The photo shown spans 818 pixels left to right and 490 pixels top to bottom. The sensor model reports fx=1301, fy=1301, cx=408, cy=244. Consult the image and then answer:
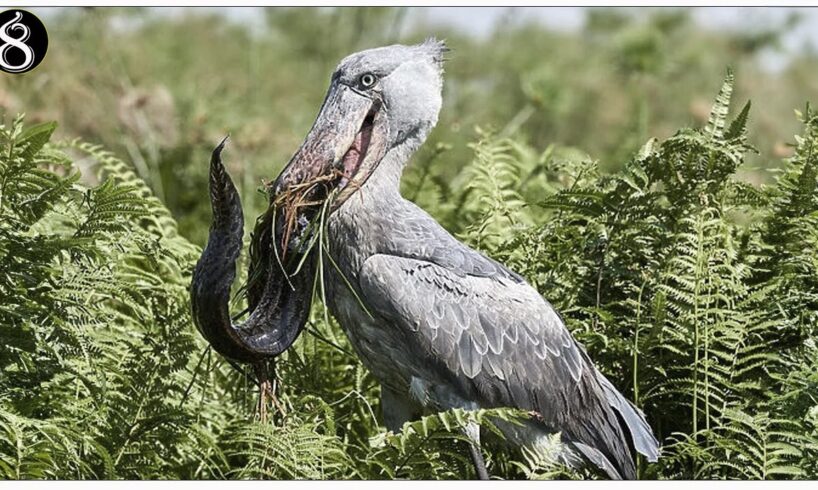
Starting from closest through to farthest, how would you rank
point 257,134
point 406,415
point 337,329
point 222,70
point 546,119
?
1. point 406,415
2. point 337,329
3. point 257,134
4. point 546,119
5. point 222,70

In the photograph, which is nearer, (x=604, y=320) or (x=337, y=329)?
(x=604, y=320)

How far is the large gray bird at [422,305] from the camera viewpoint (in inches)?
206

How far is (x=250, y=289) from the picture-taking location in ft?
18.1

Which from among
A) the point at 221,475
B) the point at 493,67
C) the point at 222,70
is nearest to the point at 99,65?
the point at 222,70

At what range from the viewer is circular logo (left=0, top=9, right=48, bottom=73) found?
6637mm

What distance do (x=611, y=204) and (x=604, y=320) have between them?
53cm

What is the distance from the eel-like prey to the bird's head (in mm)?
274

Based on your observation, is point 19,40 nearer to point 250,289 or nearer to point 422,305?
point 250,289

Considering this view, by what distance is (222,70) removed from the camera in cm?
1372

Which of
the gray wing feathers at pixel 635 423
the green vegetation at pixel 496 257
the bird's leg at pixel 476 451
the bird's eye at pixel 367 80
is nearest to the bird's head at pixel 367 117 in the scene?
the bird's eye at pixel 367 80

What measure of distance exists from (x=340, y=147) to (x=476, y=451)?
1.35m

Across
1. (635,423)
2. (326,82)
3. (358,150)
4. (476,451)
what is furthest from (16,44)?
(326,82)

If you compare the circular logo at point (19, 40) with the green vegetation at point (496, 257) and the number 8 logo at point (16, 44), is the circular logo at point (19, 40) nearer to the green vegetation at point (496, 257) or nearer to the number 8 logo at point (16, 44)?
the number 8 logo at point (16, 44)
